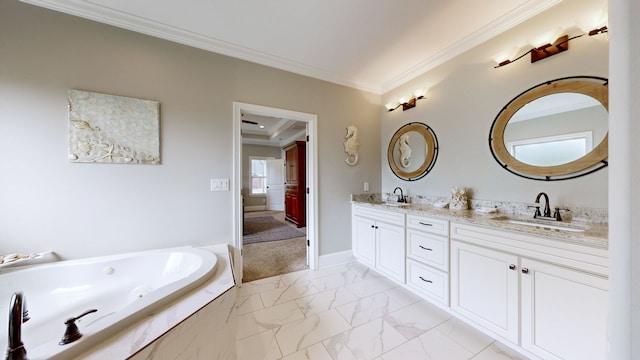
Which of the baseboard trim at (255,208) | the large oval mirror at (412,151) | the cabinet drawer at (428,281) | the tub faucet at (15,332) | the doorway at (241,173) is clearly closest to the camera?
the tub faucet at (15,332)

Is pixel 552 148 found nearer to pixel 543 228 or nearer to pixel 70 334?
pixel 543 228

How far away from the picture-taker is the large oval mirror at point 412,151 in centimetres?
257

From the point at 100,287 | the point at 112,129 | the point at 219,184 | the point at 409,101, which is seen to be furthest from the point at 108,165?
the point at 409,101

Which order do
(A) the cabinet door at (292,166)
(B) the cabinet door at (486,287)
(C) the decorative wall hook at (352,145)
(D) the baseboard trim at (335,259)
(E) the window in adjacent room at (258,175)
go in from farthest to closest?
1. (E) the window in adjacent room at (258,175)
2. (A) the cabinet door at (292,166)
3. (C) the decorative wall hook at (352,145)
4. (D) the baseboard trim at (335,259)
5. (B) the cabinet door at (486,287)

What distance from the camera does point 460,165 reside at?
2260 mm

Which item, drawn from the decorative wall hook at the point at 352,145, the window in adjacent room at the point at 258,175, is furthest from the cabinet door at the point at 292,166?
the decorative wall hook at the point at 352,145

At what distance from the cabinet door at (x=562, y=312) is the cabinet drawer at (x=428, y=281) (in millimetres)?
516

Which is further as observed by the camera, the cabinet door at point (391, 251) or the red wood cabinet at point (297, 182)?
the red wood cabinet at point (297, 182)

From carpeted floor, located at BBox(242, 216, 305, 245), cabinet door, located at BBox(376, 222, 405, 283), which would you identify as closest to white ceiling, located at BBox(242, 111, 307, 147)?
carpeted floor, located at BBox(242, 216, 305, 245)

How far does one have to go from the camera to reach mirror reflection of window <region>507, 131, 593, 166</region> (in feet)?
5.05

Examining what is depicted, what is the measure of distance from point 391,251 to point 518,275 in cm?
109

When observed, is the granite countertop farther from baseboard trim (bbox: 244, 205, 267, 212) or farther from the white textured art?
baseboard trim (bbox: 244, 205, 267, 212)

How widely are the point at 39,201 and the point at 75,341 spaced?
1.58 m

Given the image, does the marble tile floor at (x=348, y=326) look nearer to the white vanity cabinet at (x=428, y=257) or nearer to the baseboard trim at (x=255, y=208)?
the white vanity cabinet at (x=428, y=257)
